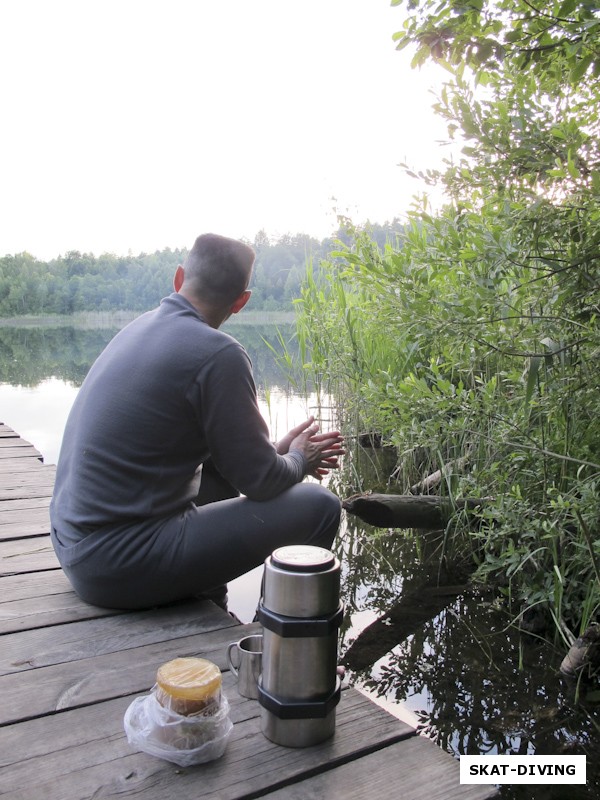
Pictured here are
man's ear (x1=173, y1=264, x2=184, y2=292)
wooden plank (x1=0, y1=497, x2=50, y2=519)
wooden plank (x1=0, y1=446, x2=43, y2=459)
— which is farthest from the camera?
wooden plank (x1=0, y1=446, x2=43, y2=459)

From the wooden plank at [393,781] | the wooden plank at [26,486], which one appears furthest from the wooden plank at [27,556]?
the wooden plank at [393,781]

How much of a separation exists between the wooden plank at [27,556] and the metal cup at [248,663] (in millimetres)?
1200

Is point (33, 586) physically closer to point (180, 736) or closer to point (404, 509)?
point (180, 736)

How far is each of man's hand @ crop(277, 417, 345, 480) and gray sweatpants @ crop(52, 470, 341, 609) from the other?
0.61 feet

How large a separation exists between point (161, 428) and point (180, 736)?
860mm

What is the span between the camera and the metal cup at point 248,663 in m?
1.58

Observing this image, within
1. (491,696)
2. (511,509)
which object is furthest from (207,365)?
(491,696)

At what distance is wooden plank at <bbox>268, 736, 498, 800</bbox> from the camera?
1.27 m

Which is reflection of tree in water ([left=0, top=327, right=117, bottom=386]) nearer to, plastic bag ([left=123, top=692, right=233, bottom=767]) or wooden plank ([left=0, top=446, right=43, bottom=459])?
wooden plank ([left=0, top=446, right=43, bottom=459])

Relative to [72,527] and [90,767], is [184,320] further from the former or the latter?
[90,767]

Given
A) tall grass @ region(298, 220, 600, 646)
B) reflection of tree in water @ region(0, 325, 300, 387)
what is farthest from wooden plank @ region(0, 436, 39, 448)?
reflection of tree in water @ region(0, 325, 300, 387)

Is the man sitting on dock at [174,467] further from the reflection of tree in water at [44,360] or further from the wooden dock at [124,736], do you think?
the reflection of tree in water at [44,360]

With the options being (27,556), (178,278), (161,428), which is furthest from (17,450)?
(161,428)

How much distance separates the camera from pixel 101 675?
1.71 meters
